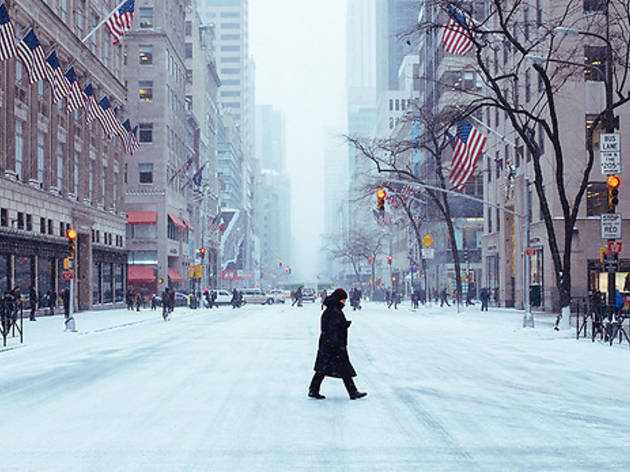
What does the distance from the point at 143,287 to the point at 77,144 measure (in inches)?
1134

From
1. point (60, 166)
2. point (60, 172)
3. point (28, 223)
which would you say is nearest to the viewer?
point (28, 223)

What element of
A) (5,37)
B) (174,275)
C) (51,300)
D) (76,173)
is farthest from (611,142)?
(174,275)

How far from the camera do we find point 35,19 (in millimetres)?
43906

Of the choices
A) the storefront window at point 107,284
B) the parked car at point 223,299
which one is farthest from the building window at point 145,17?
the storefront window at point 107,284

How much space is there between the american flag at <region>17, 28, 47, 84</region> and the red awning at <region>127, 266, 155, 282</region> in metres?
46.8

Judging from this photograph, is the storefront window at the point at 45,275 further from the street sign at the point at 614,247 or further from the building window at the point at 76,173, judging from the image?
the street sign at the point at 614,247

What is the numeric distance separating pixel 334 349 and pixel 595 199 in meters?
37.7

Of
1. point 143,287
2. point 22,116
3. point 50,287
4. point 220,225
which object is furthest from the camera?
point 220,225

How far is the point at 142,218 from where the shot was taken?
79438 mm

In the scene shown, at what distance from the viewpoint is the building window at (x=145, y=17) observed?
8300 centimetres

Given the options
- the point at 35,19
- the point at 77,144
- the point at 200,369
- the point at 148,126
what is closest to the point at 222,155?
the point at 148,126

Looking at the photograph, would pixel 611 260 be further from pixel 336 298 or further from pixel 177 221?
pixel 177 221

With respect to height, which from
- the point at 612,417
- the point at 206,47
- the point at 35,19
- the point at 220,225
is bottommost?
A: the point at 612,417

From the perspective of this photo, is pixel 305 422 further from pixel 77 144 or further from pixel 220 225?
pixel 220 225
